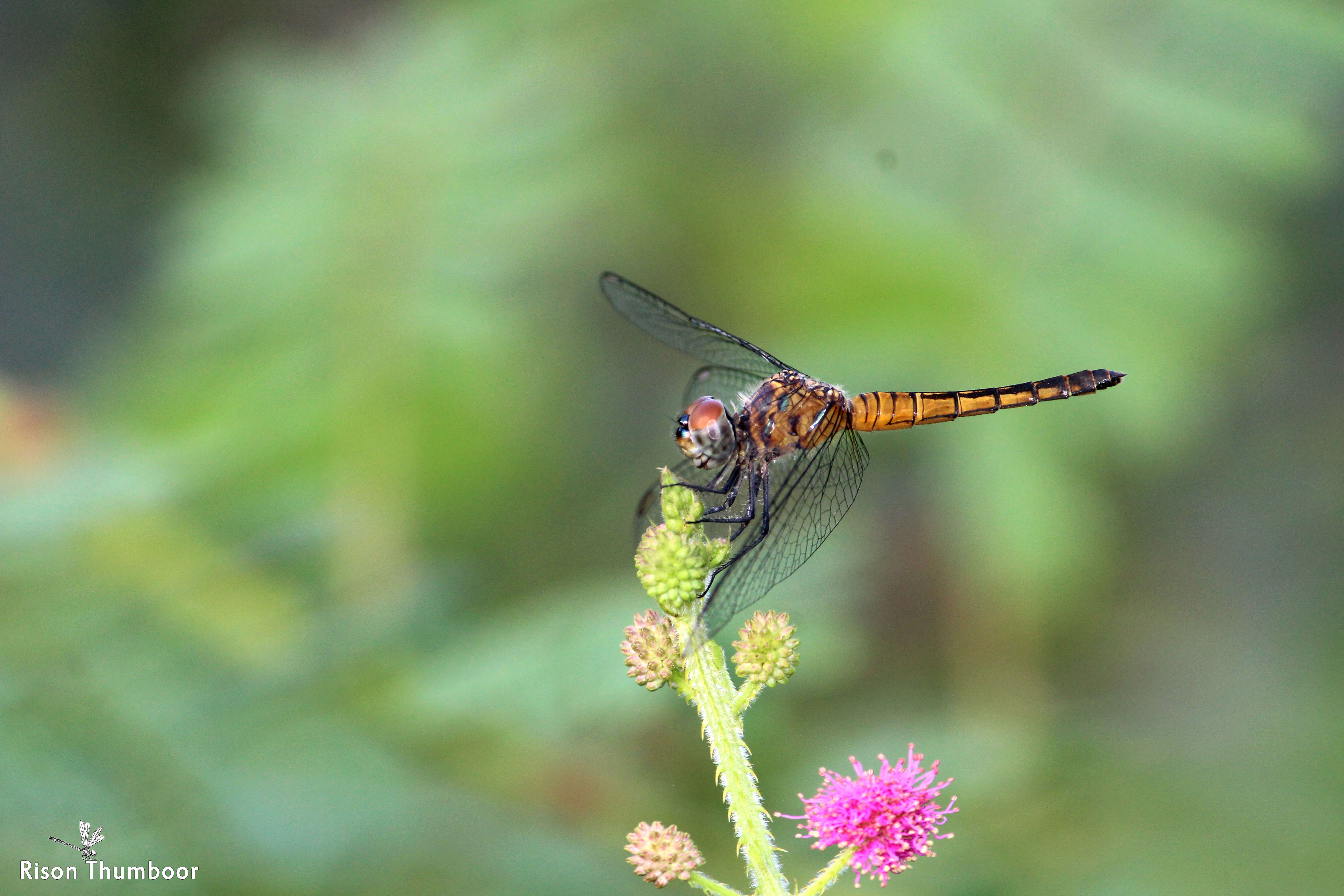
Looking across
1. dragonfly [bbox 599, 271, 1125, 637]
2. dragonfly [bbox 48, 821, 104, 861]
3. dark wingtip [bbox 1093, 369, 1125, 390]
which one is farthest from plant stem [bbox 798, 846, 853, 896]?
dark wingtip [bbox 1093, 369, 1125, 390]

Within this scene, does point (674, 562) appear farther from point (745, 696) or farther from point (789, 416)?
point (789, 416)

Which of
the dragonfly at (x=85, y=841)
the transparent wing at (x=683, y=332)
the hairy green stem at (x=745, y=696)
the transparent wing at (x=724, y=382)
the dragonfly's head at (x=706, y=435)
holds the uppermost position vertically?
the transparent wing at (x=683, y=332)

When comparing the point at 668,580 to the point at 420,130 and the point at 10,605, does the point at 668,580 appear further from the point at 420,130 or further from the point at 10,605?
the point at 420,130

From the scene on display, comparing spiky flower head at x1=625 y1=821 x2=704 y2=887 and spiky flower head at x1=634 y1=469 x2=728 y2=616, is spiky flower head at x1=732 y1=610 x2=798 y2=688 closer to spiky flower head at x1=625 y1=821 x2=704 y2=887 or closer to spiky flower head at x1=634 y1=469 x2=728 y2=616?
spiky flower head at x1=634 y1=469 x2=728 y2=616

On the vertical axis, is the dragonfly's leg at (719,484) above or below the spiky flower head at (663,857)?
above

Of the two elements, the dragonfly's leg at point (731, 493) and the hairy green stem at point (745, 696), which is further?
the dragonfly's leg at point (731, 493)

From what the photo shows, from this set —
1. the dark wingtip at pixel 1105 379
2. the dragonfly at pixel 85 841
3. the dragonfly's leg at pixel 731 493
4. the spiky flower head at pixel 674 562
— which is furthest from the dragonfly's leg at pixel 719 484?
the dragonfly at pixel 85 841

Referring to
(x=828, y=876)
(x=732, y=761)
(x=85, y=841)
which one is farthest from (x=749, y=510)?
(x=85, y=841)

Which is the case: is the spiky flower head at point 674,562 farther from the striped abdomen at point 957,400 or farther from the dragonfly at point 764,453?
the striped abdomen at point 957,400
